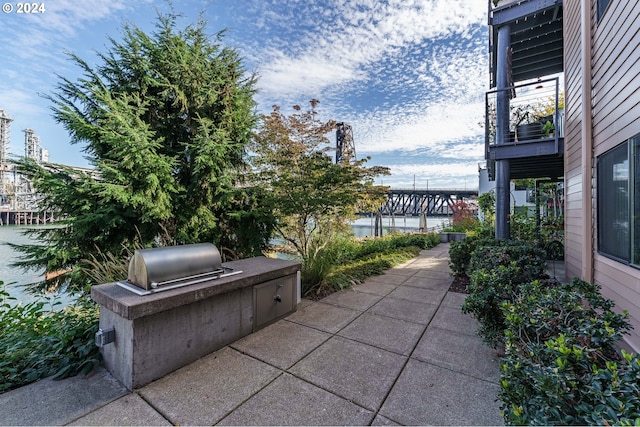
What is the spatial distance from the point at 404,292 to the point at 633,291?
306 centimetres

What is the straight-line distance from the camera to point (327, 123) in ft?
24.9

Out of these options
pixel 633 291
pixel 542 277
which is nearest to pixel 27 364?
pixel 633 291

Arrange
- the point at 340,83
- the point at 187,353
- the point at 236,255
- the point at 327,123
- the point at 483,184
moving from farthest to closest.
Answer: the point at 483,184 → the point at 340,83 → the point at 327,123 → the point at 236,255 → the point at 187,353

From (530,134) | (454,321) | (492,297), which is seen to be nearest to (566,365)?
(492,297)

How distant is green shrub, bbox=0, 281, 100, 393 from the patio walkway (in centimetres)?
17

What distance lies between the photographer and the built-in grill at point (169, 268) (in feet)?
8.27

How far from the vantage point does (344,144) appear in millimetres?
10836

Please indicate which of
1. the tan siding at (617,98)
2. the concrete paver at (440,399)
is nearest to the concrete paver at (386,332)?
the concrete paver at (440,399)

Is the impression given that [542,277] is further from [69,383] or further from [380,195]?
[69,383]

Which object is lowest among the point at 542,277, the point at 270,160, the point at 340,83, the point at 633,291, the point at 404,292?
the point at 404,292

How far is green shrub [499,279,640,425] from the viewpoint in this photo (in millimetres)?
1063

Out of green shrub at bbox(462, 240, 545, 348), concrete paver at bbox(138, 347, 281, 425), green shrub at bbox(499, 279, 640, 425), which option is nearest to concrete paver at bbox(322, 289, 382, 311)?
green shrub at bbox(462, 240, 545, 348)

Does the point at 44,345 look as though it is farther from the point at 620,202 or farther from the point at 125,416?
the point at 620,202

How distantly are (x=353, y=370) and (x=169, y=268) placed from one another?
2103 millimetres
